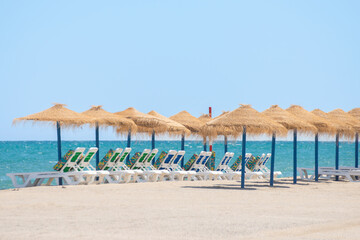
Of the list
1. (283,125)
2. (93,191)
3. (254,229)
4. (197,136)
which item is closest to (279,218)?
(254,229)

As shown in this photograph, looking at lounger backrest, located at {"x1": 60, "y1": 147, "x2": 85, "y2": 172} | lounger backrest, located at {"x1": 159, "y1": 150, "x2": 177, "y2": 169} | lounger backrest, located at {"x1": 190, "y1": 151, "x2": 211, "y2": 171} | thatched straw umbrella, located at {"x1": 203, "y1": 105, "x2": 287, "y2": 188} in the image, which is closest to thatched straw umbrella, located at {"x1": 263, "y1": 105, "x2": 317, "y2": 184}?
thatched straw umbrella, located at {"x1": 203, "y1": 105, "x2": 287, "y2": 188}

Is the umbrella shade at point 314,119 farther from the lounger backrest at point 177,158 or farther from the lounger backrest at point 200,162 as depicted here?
the lounger backrest at point 177,158

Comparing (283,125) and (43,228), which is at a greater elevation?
(283,125)

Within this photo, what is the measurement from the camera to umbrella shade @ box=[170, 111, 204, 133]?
58.9ft

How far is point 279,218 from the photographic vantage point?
24.4ft

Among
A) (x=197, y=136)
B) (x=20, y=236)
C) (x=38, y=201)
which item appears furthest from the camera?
(x=197, y=136)

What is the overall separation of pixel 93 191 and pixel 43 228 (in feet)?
14.7

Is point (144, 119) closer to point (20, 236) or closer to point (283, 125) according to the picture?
point (283, 125)

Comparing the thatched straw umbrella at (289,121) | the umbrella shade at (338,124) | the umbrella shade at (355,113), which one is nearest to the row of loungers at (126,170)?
the umbrella shade at (338,124)

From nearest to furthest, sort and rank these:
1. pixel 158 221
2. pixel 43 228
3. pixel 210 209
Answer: pixel 43 228 < pixel 158 221 < pixel 210 209

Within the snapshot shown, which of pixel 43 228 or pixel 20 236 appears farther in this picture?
pixel 43 228

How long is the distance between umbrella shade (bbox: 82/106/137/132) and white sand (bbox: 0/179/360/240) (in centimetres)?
305

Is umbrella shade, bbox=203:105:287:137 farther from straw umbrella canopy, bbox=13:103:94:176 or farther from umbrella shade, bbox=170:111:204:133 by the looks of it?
umbrella shade, bbox=170:111:204:133

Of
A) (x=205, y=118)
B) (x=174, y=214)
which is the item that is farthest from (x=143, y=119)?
(x=174, y=214)
